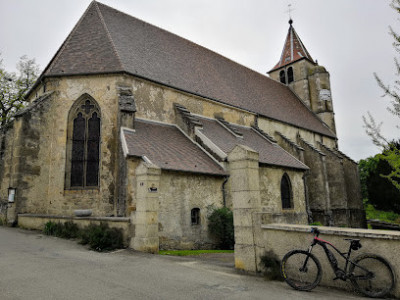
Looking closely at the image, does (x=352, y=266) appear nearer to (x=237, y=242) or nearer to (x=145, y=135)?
(x=237, y=242)

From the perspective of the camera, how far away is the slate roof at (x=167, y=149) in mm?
10945

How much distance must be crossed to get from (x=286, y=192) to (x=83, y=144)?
10494 mm

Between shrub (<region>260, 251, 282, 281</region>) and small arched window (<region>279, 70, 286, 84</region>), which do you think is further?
small arched window (<region>279, 70, 286, 84</region>)

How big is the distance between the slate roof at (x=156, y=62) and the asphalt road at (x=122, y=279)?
8.69 metres

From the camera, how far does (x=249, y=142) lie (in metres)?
16.3

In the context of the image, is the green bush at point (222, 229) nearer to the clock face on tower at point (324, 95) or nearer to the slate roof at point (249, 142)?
the slate roof at point (249, 142)

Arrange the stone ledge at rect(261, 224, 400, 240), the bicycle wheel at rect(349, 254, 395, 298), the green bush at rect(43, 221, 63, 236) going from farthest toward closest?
the green bush at rect(43, 221, 63, 236), the stone ledge at rect(261, 224, 400, 240), the bicycle wheel at rect(349, 254, 395, 298)

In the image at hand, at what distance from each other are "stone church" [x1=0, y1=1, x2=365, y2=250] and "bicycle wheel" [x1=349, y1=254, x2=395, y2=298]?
6.30 ft

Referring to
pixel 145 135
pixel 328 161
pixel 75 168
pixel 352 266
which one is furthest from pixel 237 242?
pixel 328 161

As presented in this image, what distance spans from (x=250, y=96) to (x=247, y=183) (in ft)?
52.5

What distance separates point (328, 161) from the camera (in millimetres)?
21984

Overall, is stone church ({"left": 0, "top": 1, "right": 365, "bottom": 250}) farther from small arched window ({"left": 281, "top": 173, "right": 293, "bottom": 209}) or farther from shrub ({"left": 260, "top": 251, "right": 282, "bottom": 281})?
shrub ({"left": 260, "top": 251, "right": 282, "bottom": 281})

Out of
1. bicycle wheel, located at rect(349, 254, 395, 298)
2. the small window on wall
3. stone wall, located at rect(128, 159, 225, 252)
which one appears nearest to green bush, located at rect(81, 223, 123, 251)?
stone wall, located at rect(128, 159, 225, 252)

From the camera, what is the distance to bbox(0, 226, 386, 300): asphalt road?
4.38m
